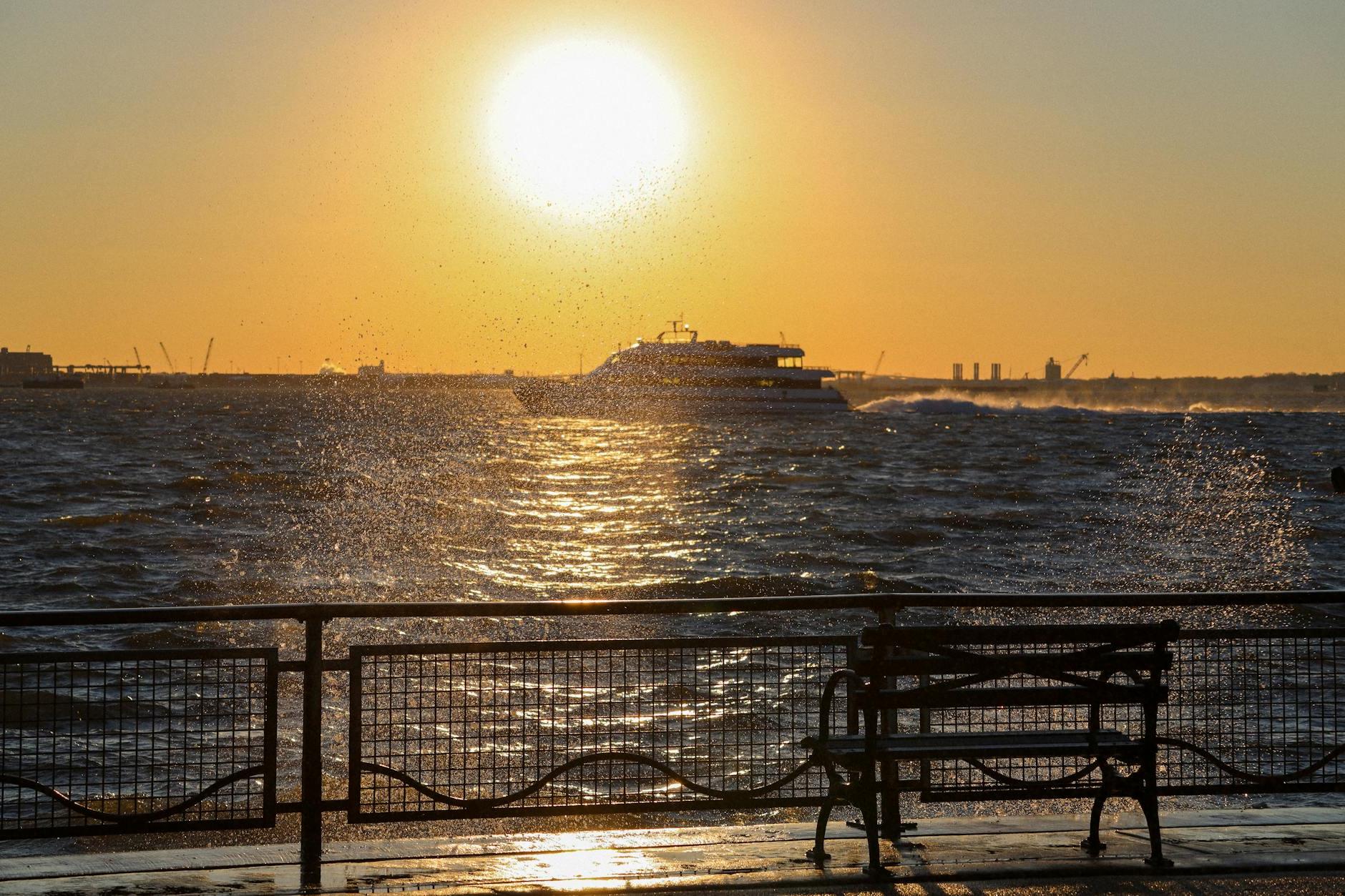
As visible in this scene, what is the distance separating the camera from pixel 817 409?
124 metres

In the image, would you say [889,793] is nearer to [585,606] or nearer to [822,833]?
[822,833]

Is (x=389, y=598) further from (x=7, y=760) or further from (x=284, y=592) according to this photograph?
(x=7, y=760)

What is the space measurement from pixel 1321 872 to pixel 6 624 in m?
4.96

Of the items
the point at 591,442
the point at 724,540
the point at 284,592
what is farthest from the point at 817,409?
the point at 284,592

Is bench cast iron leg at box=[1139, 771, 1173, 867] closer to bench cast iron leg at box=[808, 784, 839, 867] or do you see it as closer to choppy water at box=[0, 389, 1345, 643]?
bench cast iron leg at box=[808, 784, 839, 867]

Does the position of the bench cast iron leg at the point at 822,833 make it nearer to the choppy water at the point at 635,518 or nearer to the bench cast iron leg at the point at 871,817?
the bench cast iron leg at the point at 871,817

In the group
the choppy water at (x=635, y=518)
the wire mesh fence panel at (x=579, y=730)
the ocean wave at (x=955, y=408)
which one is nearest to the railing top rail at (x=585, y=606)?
the wire mesh fence panel at (x=579, y=730)

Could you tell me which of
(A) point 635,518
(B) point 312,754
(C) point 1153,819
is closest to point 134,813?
(B) point 312,754

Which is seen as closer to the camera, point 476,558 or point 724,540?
point 476,558

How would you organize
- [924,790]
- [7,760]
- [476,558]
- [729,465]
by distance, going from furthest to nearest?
[729,465] → [476,558] → [7,760] → [924,790]

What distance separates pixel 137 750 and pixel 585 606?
6.14 ft

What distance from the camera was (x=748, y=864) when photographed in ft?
18.9

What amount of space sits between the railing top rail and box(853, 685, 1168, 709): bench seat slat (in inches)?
13.3

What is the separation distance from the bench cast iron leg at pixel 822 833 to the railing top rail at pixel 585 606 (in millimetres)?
729
